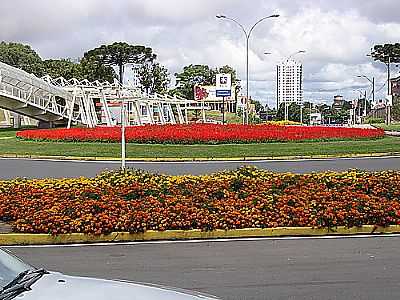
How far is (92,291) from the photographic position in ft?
Result: 11.6

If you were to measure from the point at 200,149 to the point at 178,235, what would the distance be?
19.1 meters

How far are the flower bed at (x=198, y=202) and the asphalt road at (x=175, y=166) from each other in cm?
833

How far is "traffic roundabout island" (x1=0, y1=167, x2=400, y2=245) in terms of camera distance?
1011 cm

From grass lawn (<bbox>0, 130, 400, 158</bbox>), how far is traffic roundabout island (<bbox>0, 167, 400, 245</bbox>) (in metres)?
14.4

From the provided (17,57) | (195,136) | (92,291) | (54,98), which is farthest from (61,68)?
(92,291)

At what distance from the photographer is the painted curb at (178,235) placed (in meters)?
9.96

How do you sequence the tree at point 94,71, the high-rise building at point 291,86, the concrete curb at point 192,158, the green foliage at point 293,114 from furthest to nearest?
the high-rise building at point 291,86 < the green foliage at point 293,114 < the tree at point 94,71 < the concrete curb at point 192,158

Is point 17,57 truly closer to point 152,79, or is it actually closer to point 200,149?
point 152,79

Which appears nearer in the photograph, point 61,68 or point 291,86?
point 61,68

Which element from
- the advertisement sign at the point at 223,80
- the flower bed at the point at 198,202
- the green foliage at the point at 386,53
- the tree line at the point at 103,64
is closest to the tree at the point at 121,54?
the tree line at the point at 103,64

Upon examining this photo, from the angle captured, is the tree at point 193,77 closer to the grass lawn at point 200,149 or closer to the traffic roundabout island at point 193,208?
the grass lawn at point 200,149

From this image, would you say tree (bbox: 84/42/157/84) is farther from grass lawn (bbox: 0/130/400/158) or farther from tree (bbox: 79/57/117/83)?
grass lawn (bbox: 0/130/400/158)

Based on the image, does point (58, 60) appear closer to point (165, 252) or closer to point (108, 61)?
point (108, 61)

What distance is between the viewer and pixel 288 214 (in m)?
10.7
